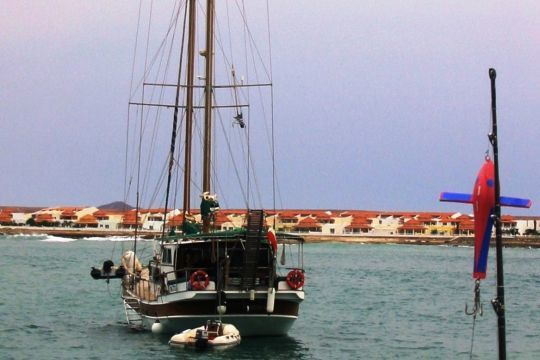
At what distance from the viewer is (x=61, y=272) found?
79.1 meters

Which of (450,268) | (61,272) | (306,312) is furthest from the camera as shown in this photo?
(450,268)

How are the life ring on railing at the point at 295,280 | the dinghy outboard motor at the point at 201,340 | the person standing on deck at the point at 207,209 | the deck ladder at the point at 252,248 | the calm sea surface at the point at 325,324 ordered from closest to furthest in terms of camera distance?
the dinghy outboard motor at the point at 201,340 → the deck ladder at the point at 252,248 → the life ring on railing at the point at 295,280 → the calm sea surface at the point at 325,324 → the person standing on deck at the point at 207,209

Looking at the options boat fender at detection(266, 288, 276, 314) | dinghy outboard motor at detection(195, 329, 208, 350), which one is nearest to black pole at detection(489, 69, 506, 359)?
dinghy outboard motor at detection(195, 329, 208, 350)

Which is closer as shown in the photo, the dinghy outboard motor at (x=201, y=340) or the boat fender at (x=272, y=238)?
the dinghy outboard motor at (x=201, y=340)

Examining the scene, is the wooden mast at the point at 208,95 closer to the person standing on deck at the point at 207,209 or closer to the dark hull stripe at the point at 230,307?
the person standing on deck at the point at 207,209

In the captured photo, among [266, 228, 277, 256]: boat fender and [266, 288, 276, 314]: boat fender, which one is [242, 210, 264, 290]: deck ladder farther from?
[266, 288, 276, 314]: boat fender

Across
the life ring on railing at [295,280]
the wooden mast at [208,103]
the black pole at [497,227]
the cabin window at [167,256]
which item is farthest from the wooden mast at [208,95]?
the black pole at [497,227]

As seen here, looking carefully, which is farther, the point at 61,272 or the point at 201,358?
the point at 61,272

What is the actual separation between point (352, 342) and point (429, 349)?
277cm

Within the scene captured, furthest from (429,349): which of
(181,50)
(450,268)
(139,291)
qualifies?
(450,268)

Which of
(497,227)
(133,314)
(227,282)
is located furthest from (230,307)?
(497,227)

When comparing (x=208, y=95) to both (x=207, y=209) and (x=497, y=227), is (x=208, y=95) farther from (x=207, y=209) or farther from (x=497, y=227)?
(x=497, y=227)

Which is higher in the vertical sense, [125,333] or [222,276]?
[222,276]

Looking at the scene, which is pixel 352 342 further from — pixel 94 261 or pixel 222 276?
pixel 94 261
